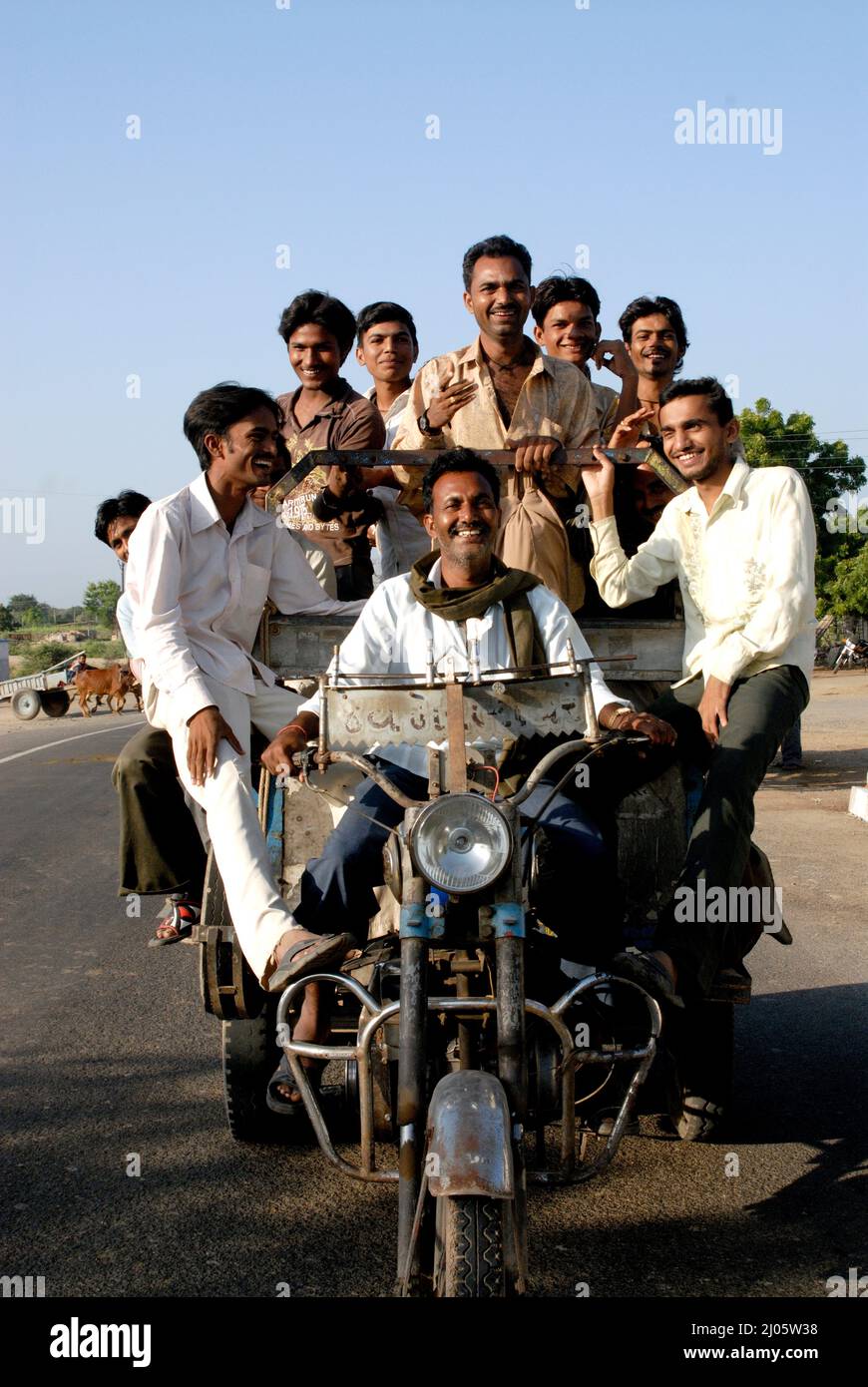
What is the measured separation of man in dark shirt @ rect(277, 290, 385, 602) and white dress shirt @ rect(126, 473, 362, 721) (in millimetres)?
1002

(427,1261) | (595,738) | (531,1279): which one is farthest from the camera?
(595,738)

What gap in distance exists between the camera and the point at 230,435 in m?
4.82

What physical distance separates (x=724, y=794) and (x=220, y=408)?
2.20 meters

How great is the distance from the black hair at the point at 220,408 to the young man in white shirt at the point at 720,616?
56.1 inches

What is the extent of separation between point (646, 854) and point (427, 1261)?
2.12 metres

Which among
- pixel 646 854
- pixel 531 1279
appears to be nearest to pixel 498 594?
pixel 646 854

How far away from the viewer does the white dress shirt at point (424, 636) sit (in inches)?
172

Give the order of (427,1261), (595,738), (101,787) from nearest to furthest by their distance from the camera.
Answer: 1. (427,1261)
2. (595,738)
3. (101,787)

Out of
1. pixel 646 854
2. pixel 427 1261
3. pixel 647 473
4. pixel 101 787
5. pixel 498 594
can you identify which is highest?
pixel 647 473

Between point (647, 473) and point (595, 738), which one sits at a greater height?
point (647, 473)

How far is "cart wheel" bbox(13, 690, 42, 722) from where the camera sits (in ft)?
97.3

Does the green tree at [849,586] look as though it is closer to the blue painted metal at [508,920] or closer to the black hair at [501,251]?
the black hair at [501,251]
